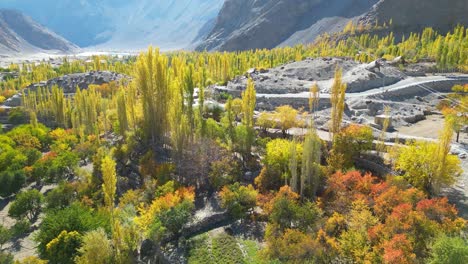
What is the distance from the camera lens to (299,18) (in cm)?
16338

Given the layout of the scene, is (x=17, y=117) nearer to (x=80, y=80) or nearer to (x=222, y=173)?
(x=80, y=80)

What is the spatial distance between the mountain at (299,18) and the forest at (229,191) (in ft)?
328

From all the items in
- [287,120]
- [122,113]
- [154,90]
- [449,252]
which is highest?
[154,90]

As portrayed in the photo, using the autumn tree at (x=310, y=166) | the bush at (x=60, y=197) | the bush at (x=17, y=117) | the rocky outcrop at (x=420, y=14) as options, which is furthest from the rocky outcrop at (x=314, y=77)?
the rocky outcrop at (x=420, y=14)

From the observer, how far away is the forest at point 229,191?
1925 centimetres

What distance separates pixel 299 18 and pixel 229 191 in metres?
153

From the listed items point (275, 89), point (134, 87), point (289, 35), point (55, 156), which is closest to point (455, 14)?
point (289, 35)

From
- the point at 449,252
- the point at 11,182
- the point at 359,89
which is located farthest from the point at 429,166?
the point at 11,182

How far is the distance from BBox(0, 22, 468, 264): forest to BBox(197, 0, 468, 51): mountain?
3932 inches

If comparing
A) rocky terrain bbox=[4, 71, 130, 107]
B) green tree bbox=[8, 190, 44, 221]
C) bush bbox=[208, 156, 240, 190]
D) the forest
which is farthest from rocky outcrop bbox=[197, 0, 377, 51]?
green tree bbox=[8, 190, 44, 221]

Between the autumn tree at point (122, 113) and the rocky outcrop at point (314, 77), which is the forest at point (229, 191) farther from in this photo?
the rocky outcrop at point (314, 77)

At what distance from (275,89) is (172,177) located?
2973 cm

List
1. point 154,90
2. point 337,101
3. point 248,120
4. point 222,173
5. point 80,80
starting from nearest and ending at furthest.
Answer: point 222,173 → point 248,120 → point 337,101 → point 154,90 → point 80,80

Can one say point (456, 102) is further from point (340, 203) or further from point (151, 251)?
point (151, 251)
